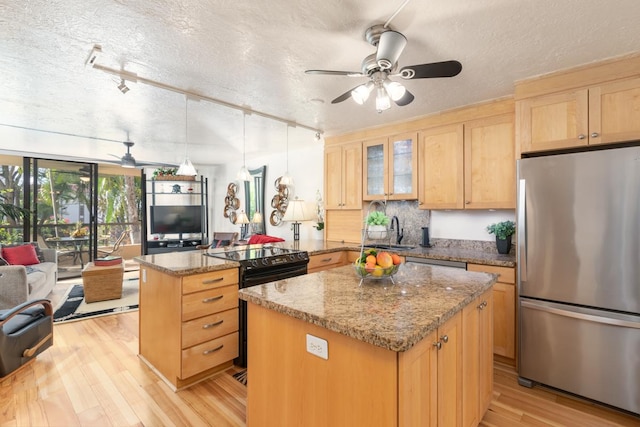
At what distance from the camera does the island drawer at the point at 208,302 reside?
2242 mm

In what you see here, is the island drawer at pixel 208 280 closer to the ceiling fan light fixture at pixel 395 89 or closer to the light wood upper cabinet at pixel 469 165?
the ceiling fan light fixture at pixel 395 89

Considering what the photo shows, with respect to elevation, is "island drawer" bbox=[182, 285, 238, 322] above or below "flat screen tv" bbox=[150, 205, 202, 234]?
below

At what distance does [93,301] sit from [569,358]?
18.0ft

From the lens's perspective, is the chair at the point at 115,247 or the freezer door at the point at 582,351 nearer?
the freezer door at the point at 582,351

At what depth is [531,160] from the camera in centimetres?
235

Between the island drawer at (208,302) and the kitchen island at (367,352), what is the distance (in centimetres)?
93

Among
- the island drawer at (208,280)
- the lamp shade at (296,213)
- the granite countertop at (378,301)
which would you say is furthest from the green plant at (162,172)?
the granite countertop at (378,301)

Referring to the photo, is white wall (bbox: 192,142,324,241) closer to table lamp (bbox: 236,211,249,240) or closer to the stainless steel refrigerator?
table lamp (bbox: 236,211,249,240)

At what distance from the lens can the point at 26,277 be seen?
3.48 m

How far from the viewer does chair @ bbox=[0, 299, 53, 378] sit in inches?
92.0

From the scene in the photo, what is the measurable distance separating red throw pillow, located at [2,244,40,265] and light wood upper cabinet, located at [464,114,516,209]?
6.09 meters

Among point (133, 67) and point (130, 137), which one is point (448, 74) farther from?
point (130, 137)

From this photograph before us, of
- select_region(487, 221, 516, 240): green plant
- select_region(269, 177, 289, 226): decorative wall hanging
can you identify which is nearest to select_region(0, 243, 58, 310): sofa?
select_region(269, 177, 289, 226): decorative wall hanging

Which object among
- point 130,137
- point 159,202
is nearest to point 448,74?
point 130,137
